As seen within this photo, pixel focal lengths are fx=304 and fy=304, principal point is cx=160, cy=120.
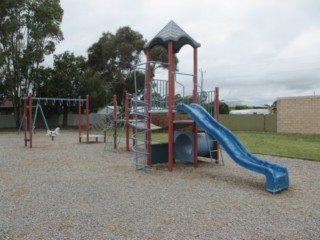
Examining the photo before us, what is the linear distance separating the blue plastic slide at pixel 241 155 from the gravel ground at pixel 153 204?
23 cm

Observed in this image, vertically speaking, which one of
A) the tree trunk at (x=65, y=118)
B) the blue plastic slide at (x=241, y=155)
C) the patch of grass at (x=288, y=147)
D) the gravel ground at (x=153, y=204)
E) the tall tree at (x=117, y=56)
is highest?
the tall tree at (x=117, y=56)

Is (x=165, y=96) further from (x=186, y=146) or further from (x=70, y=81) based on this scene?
(x=70, y=81)

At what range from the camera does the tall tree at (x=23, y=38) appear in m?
21.7

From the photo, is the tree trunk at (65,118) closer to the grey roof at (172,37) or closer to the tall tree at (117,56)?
the tall tree at (117,56)

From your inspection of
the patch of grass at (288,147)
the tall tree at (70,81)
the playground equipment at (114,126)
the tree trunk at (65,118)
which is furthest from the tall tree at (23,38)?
the patch of grass at (288,147)

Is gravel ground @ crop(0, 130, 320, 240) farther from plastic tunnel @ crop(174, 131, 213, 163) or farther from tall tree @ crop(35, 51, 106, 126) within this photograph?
tall tree @ crop(35, 51, 106, 126)

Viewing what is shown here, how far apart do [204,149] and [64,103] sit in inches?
805

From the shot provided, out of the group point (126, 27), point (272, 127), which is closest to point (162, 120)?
point (272, 127)

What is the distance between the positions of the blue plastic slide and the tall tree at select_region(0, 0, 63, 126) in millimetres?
18720

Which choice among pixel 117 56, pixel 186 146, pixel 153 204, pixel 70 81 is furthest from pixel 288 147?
pixel 117 56

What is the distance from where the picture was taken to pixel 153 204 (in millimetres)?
4570

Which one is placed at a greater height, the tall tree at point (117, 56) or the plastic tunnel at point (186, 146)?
the tall tree at point (117, 56)

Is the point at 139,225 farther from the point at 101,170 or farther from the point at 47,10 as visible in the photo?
the point at 47,10

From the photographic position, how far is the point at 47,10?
22.7 m
